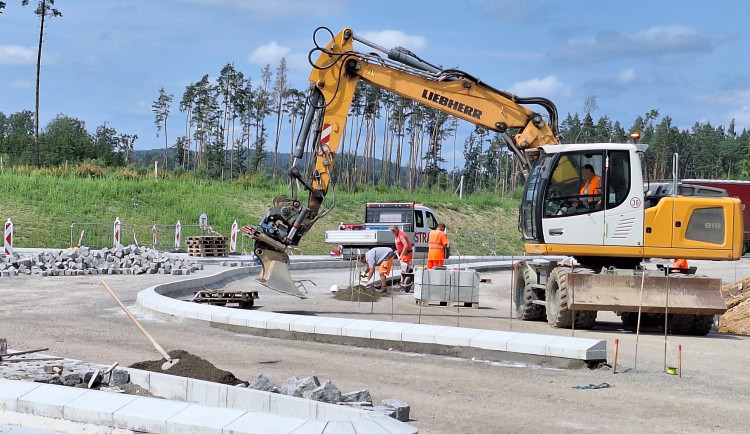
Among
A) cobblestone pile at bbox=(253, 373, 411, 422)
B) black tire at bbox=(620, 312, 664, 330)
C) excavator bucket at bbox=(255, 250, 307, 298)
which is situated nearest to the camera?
cobblestone pile at bbox=(253, 373, 411, 422)

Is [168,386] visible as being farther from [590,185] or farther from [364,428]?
[590,185]

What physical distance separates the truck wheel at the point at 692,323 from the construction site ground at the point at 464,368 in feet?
0.69

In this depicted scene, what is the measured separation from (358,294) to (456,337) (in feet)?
29.3

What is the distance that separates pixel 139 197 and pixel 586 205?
120 ft

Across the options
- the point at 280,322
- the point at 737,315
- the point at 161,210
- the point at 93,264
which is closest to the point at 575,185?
the point at 737,315

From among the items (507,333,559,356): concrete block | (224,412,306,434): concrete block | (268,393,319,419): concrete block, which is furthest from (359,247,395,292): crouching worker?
(224,412,306,434): concrete block

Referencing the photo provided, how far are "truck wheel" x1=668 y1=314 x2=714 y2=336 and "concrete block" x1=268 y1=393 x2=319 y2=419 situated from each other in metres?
9.95

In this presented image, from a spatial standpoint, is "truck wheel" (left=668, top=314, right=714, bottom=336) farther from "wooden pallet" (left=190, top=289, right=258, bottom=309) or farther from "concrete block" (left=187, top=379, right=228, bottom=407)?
"concrete block" (left=187, top=379, right=228, bottom=407)

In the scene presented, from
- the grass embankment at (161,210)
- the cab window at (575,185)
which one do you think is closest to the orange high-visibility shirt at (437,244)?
the cab window at (575,185)

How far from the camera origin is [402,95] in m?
17.3

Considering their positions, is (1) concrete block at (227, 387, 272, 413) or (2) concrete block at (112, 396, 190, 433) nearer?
(2) concrete block at (112, 396, 190, 433)

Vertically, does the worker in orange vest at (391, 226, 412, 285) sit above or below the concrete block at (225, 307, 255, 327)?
above

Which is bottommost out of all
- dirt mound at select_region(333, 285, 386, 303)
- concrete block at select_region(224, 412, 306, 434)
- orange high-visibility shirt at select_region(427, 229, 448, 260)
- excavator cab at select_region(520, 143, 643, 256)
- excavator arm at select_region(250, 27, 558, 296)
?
dirt mound at select_region(333, 285, 386, 303)

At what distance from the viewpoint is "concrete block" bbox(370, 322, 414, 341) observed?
12445 millimetres
